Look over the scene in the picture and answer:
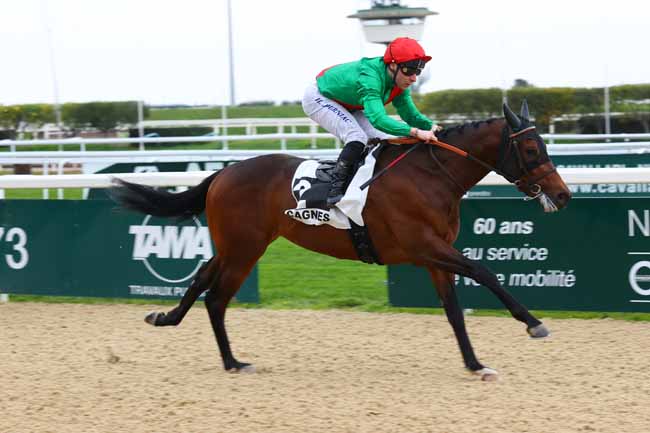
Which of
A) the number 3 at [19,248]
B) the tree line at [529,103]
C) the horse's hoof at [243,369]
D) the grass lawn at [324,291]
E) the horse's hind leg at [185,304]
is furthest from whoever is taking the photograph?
the tree line at [529,103]

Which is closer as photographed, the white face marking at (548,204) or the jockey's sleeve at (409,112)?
the white face marking at (548,204)

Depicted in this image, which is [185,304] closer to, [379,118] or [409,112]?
[379,118]

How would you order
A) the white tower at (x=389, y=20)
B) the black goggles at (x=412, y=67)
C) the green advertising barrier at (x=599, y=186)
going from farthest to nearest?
the white tower at (x=389, y=20) < the green advertising barrier at (x=599, y=186) < the black goggles at (x=412, y=67)

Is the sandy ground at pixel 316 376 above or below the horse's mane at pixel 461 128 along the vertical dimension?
below

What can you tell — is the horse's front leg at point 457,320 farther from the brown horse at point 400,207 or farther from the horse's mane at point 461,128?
the horse's mane at point 461,128

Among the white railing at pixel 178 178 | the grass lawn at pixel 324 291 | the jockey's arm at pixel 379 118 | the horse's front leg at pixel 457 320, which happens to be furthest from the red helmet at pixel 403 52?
the grass lawn at pixel 324 291

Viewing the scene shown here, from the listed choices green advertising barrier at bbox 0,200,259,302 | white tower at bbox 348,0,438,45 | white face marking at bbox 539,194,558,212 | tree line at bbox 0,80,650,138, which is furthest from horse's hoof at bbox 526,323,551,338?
white tower at bbox 348,0,438,45

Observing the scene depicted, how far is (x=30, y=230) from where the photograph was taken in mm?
8430

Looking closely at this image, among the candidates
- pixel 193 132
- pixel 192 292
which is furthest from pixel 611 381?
pixel 193 132

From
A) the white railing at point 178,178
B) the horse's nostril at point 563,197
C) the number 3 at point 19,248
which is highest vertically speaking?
the horse's nostril at point 563,197

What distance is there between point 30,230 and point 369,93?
3954 mm

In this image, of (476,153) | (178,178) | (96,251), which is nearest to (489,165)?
(476,153)

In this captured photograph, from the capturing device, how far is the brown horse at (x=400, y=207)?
5609mm

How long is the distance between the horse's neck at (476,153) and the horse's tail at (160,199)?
1.69 metres
